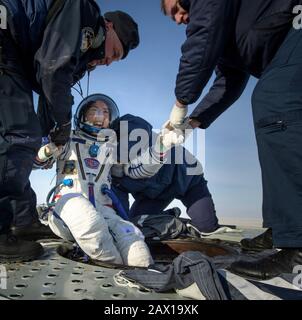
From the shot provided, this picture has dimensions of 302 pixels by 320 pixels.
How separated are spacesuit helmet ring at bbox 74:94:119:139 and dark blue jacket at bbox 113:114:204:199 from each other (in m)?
0.66

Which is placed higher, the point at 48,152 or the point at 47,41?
the point at 47,41

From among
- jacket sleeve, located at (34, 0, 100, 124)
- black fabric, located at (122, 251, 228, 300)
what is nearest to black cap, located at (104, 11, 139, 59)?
jacket sleeve, located at (34, 0, 100, 124)

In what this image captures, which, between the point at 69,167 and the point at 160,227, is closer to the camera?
the point at 69,167

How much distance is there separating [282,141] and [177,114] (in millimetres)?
887

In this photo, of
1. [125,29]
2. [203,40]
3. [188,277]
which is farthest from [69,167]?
[188,277]

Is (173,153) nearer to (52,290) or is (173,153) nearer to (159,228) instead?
(159,228)

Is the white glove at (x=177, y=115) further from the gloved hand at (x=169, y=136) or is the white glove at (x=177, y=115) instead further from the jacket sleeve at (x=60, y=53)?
the jacket sleeve at (x=60, y=53)

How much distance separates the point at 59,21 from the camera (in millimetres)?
1792

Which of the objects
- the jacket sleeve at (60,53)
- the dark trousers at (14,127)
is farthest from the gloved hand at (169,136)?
the dark trousers at (14,127)

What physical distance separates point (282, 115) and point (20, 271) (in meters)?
1.23

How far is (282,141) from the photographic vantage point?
4.07 ft

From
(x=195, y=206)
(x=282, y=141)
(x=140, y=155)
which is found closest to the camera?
(x=282, y=141)

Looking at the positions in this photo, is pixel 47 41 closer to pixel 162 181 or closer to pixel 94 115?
pixel 94 115
